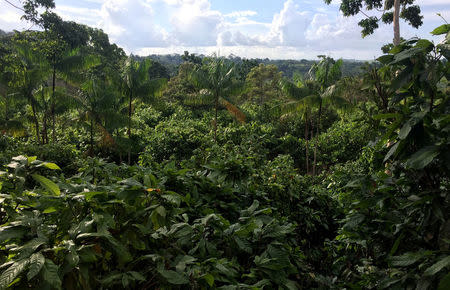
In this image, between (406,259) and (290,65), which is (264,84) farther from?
(290,65)

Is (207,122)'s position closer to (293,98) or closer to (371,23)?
(293,98)

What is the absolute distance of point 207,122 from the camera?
63.9ft

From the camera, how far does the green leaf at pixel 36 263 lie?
0.94 meters

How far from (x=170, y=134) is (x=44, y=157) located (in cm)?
532

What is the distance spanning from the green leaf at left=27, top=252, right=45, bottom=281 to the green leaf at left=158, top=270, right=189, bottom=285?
1.37 ft

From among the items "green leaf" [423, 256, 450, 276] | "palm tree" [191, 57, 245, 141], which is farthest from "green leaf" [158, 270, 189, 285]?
"palm tree" [191, 57, 245, 141]

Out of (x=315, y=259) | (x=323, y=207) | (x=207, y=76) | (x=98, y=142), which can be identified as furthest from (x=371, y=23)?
(x=98, y=142)

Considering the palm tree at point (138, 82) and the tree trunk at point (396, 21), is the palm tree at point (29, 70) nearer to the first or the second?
the palm tree at point (138, 82)

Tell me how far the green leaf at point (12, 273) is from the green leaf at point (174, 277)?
46cm

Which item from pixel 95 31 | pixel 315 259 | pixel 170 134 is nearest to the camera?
pixel 315 259

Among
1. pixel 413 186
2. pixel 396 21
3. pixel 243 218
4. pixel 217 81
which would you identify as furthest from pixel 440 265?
pixel 217 81

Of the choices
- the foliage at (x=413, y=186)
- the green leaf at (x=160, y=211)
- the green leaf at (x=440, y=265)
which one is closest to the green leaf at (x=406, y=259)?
the foliage at (x=413, y=186)

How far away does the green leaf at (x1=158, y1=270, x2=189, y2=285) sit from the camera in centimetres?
119

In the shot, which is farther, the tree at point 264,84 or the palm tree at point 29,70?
the tree at point 264,84
